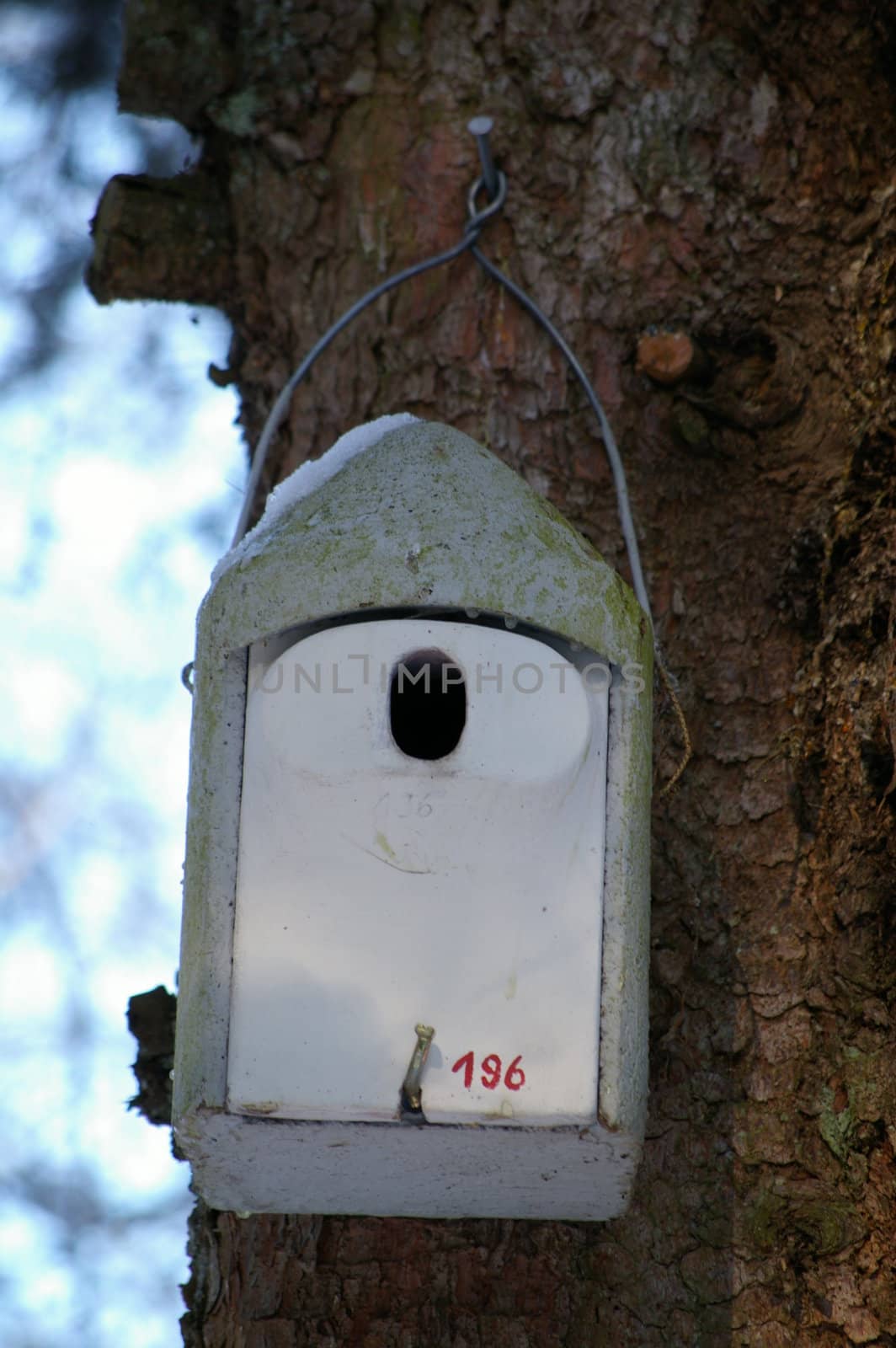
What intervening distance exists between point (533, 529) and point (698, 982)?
2.17ft

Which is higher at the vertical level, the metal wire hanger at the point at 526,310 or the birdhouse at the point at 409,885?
the metal wire hanger at the point at 526,310

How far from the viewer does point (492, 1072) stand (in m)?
1.52

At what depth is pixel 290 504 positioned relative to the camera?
1.73 m

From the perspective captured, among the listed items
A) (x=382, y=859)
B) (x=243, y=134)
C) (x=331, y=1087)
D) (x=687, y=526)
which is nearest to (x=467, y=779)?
(x=382, y=859)

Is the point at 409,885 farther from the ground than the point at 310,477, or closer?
closer

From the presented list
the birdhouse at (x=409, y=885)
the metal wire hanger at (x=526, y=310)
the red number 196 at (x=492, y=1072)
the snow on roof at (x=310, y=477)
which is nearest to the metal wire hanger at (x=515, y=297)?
the metal wire hanger at (x=526, y=310)

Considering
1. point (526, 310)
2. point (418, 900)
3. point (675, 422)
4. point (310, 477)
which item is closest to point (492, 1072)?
point (418, 900)

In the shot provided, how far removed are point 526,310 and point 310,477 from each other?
0.59 meters

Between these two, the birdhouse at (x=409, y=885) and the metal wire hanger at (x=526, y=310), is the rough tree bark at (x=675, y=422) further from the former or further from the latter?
the birdhouse at (x=409, y=885)

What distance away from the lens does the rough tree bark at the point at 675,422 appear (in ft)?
6.07

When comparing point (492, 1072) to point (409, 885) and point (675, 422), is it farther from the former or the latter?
point (675, 422)

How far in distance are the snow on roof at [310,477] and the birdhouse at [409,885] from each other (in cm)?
6

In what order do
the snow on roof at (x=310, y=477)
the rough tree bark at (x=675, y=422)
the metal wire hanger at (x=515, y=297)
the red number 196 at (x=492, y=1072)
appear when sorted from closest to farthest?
the red number 196 at (x=492, y=1072)
the snow on roof at (x=310, y=477)
the rough tree bark at (x=675, y=422)
the metal wire hanger at (x=515, y=297)

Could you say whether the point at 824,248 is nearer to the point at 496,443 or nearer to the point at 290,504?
the point at 496,443
